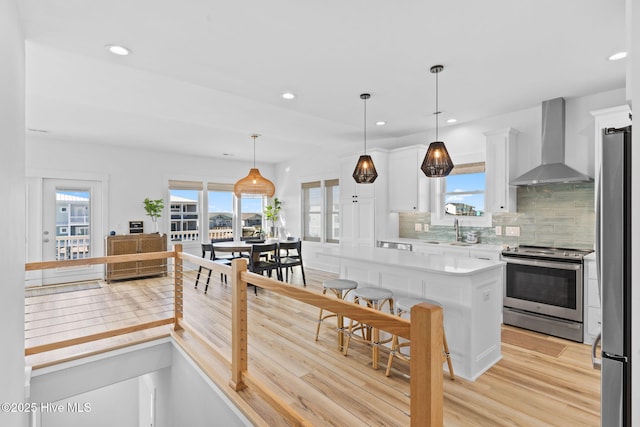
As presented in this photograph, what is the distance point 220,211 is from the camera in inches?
304

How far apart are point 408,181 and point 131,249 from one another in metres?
5.12

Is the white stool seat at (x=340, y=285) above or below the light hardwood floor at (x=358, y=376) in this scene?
above

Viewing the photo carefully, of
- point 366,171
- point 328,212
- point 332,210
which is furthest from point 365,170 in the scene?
point 328,212

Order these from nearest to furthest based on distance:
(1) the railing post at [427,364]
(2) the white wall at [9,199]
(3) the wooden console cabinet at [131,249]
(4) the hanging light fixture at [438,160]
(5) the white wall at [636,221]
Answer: (5) the white wall at [636,221] → (1) the railing post at [427,364] → (2) the white wall at [9,199] → (4) the hanging light fixture at [438,160] → (3) the wooden console cabinet at [131,249]

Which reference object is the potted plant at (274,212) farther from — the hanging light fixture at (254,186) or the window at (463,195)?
the window at (463,195)

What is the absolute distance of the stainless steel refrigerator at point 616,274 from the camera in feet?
4.30

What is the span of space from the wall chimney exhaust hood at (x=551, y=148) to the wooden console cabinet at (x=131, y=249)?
19.3ft

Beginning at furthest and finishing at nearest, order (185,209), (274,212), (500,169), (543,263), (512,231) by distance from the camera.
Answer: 1. (274,212)
2. (185,209)
3. (512,231)
4. (500,169)
5. (543,263)

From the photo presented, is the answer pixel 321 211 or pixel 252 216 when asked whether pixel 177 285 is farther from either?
pixel 252 216

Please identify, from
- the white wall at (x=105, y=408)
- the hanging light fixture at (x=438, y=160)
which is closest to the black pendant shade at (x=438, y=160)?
the hanging light fixture at (x=438, y=160)

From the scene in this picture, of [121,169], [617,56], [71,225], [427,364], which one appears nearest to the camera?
[427,364]

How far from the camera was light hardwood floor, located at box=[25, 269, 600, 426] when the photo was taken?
6.98 feet

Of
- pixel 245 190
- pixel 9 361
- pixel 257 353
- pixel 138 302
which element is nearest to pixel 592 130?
pixel 257 353

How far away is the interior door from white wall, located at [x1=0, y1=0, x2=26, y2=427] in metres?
4.41
